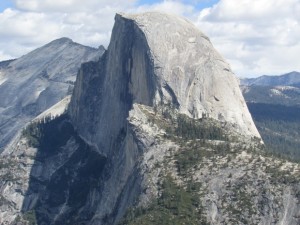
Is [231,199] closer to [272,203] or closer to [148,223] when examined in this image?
[272,203]

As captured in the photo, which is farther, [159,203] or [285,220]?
[159,203]

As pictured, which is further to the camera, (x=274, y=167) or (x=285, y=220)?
(x=274, y=167)

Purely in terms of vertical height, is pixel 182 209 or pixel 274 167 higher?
pixel 274 167

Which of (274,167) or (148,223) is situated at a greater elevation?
(274,167)

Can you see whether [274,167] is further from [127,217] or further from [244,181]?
[127,217]

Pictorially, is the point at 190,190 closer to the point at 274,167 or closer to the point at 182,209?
the point at 182,209

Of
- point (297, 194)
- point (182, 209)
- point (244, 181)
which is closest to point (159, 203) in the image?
point (182, 209)

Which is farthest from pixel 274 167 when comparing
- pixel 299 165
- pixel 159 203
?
pixel 159 203
